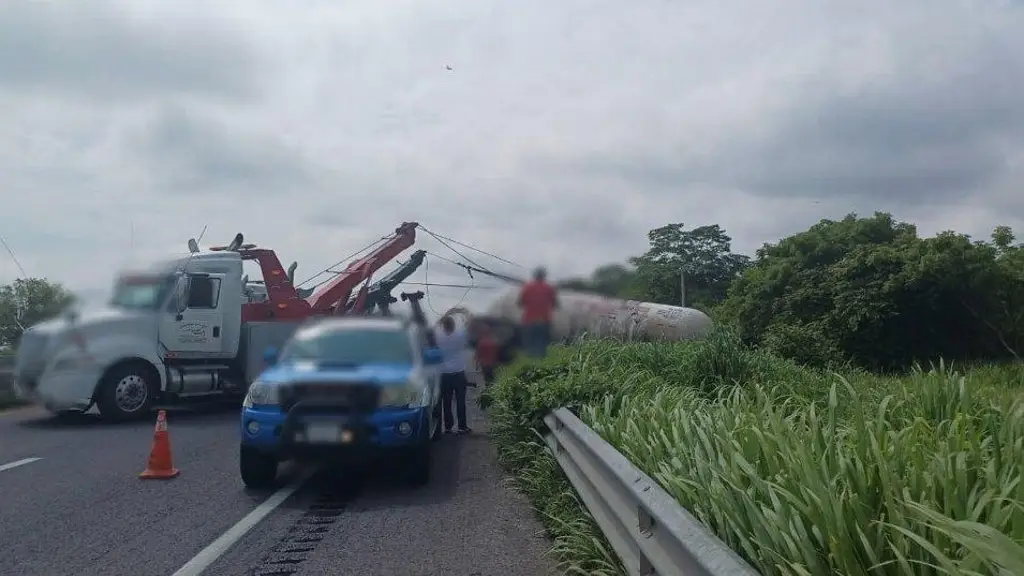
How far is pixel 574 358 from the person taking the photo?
9.93 metres

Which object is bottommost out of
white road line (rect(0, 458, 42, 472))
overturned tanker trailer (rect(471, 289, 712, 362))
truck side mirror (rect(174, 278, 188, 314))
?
white road line (rect(0, 458, 42, 472))

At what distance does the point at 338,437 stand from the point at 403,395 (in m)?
0.71

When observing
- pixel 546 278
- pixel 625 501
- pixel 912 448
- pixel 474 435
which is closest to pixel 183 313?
pixel 474 435

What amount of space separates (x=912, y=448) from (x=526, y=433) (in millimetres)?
5049

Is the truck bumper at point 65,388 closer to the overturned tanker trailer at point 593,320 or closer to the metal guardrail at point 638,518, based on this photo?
the overturned tanker trailer at point 593,320

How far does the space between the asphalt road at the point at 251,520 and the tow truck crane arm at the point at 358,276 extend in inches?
349

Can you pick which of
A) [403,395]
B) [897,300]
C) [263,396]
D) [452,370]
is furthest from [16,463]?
[897,300]

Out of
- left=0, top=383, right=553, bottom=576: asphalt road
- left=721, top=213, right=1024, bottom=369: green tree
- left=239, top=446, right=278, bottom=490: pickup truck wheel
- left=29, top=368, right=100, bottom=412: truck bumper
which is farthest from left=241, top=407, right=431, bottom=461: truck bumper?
left=721, top=213, right=1024, bottom=369: green tree

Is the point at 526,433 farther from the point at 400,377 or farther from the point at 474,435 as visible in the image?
the point at 474,435

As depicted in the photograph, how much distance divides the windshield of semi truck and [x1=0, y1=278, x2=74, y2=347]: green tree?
0.83 metres

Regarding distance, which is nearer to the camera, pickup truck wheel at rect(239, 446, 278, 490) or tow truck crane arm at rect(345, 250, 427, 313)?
pickup truck wheel at rect(239, 446, 278, 490)

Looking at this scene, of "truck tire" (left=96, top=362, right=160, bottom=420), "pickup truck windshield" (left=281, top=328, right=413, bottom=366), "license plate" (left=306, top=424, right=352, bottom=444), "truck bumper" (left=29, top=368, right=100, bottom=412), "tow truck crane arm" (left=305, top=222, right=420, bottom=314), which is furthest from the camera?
"tow truck crane arm" (left=305, top=222, right=420, bottom=314)

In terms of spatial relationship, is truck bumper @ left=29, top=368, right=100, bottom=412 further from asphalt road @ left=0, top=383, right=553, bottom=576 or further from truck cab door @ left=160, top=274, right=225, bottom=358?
asphalt road @ left=0, top=383, right=553, bottom=576

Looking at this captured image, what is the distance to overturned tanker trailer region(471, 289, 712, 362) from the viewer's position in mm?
10586
